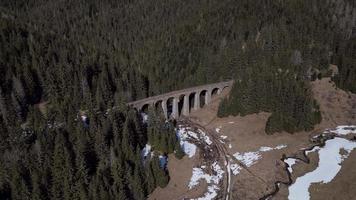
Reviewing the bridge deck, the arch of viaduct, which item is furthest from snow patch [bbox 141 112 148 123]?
the bridge deck

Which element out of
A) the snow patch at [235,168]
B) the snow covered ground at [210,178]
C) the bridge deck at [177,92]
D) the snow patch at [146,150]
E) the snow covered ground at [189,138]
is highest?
the bridge deck at [177,92]

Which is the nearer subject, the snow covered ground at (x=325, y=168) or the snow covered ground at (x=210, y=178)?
the snow covered ground at (x=325, y=168)

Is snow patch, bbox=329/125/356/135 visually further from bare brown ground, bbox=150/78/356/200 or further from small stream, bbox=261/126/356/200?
bare brown ground, bbox=150/78/356/200

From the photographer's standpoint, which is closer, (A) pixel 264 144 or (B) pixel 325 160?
(B) pixel 325 160

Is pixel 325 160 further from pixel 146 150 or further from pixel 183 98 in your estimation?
pixel 183 98

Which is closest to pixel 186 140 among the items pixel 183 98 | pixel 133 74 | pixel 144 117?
pixel 144 117

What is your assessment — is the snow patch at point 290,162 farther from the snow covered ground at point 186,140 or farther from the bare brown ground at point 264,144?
the snow covered ground at point 186,140

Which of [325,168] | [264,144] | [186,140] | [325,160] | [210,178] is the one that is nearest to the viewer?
[325,168]

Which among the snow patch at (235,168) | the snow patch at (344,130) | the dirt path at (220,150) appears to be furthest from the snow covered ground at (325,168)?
the dirt path at (220,150)
